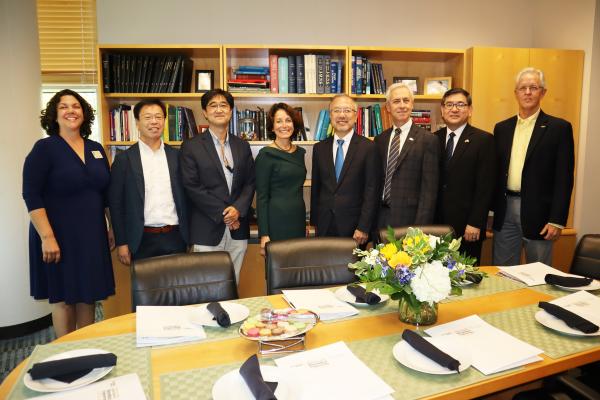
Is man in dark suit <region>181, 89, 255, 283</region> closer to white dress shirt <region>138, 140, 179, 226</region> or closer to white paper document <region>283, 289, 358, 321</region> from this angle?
white dress shirt <region>138, 140, 179, 226</region>

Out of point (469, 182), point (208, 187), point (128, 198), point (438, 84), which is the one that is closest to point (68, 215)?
point (128, 198)

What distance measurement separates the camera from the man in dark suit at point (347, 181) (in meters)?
2.86

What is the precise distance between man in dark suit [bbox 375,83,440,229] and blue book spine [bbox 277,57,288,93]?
1.10 m

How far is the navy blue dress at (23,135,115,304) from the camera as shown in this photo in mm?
2447

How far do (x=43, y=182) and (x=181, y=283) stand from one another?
1.21 m

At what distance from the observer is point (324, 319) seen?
1518 mm

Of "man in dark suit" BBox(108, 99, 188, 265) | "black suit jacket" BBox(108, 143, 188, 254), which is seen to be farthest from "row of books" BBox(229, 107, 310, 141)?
"black suit jacket" BBox(108, 143, 188, 254)

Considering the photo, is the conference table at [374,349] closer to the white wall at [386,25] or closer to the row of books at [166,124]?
the row of books at [166,124]

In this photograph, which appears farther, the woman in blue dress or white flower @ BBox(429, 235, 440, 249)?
the woman in blue dress

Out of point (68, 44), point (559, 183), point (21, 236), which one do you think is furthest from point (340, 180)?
point (68, 44)

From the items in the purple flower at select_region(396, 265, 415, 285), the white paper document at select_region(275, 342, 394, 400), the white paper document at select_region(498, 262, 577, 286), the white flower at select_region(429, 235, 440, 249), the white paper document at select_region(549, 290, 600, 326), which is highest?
the white flower at select_region(429, 235, 440, 249)

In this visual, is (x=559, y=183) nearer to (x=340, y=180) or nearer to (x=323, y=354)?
(x=340, y=180)

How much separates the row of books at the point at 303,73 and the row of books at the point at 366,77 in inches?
6.3

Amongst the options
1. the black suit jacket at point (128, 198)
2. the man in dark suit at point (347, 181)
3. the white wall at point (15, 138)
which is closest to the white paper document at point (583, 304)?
the man in dark suit at point (347, 181)
